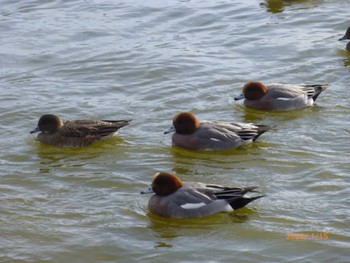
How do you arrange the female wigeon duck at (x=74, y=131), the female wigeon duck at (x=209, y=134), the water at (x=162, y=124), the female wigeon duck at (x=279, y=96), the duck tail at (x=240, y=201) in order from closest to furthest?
1. the water at (x=162, y=124)
2. the duck tail at (x=240, y=201)
3. the female wigeon duck at (x=209, y=134)
4. the female wigeon duck at (x=74, y=131)
5. the female wigeon duck at (x=279, y=96)

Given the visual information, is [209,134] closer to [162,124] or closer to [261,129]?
[261,129]

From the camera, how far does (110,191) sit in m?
10.4

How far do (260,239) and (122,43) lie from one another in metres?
8.64

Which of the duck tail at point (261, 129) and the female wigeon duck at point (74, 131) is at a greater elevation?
the female wigeon duck at point (74, 131)

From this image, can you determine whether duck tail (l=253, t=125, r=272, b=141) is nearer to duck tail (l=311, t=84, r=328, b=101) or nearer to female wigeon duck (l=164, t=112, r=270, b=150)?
female wigeon duck (l=164, t=112, r=270, b=150)

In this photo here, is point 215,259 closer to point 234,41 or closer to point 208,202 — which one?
point 208,202

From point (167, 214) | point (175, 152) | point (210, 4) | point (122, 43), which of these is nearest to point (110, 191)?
point (167, 214)

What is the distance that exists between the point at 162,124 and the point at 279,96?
196 centimetres

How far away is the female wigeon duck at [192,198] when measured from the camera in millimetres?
9641

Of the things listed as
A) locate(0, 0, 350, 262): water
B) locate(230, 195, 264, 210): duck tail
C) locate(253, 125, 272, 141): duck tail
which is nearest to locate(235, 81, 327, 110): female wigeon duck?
locate(0, 0, 350, 262): water

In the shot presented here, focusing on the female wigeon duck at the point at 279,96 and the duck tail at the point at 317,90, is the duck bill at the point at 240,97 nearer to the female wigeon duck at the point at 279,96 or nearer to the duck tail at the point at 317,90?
the female wigeon duck at the point at 279,96

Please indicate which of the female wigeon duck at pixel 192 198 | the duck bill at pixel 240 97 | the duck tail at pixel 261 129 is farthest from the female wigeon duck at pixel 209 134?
the female wigeon duck at pixel 192 198

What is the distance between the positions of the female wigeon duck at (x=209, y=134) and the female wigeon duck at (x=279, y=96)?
136 cm

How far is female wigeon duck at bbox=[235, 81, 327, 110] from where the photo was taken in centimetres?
1333
